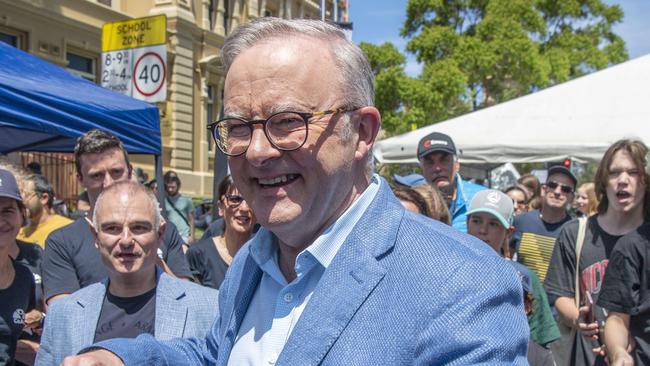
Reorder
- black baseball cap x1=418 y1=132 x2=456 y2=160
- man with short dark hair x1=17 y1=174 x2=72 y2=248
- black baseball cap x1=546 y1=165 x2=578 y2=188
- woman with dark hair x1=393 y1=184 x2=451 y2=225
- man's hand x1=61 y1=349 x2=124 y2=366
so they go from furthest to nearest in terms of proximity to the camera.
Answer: black baseball cap x1=546 y1=165 x2=578 y2=188 < black baseball cap x1=418 y1=132 x2=456 y2=160 < man with short dark hair x1=17 y1=174 x2=72 y2=248 < woman with dark hair x1=393 y1=184 x2=451 y2=225 < man's hand x1=61 y1=349 x2=124 y2=366

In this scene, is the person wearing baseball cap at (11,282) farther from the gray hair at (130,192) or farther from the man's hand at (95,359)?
the man's hand at (95,359)

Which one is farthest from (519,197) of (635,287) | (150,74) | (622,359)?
(622,359)

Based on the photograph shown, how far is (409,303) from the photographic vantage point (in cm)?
135

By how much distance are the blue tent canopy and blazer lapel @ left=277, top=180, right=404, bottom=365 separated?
342 centimetres

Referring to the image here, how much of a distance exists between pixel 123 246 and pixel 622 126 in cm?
527

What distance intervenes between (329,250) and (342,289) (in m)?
0.15

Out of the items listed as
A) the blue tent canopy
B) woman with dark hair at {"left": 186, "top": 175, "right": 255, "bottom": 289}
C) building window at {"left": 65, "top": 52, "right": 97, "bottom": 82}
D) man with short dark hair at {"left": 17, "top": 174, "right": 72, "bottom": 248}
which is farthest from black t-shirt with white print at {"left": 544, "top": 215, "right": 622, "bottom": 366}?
building window at {"left": 65, "top": 52, "right": 97, "bottom": 82}

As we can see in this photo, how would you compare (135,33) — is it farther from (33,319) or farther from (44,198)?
(33,319)

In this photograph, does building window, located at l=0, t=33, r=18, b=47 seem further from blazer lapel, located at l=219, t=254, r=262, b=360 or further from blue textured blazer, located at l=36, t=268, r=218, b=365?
blazer lapel, located at l=219, t=254, r=262, b=360

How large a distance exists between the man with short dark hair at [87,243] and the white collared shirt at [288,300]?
6.96 feet

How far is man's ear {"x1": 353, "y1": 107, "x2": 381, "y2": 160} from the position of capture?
160 cm

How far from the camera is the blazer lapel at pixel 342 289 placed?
1.39 meters

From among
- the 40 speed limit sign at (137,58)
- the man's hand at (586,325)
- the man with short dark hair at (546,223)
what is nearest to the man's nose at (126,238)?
the man's hand at (586,325)

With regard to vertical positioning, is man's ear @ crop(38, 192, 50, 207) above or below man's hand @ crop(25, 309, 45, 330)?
above
